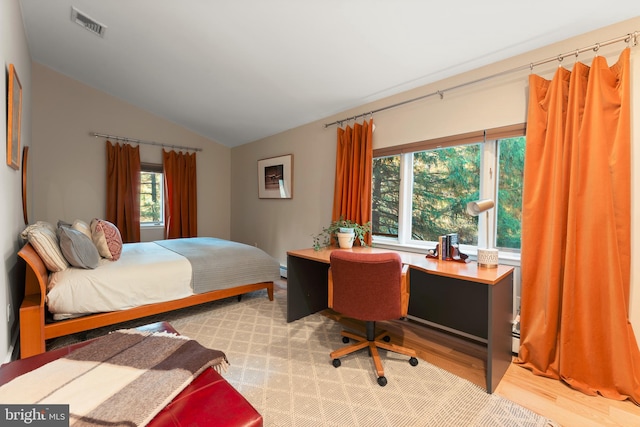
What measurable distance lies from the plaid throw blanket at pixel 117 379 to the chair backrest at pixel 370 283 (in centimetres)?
92

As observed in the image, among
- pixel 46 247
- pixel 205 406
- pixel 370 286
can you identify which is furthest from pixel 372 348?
pixel 46 247

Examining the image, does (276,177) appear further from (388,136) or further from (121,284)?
(121,284)

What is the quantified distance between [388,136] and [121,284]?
8.98 ft

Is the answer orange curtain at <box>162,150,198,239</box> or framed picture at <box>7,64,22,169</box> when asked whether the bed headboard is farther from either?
orange curtain at <box>162,150,198,239</box>

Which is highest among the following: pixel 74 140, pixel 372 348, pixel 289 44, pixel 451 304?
pixel 289 44

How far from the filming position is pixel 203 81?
345 centimetres

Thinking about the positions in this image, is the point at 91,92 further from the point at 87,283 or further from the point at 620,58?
the point at 620,58

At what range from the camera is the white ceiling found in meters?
1.90

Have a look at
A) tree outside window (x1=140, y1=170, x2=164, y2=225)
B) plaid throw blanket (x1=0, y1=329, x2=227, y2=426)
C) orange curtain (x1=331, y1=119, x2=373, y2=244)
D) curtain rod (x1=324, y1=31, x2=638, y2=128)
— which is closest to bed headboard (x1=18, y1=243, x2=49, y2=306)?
plaid throw blanket (x1=0, y1=329, x2=227, y2=426)

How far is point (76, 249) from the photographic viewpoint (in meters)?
2.22

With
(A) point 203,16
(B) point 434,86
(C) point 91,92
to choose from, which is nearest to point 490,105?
(B) point 434,86

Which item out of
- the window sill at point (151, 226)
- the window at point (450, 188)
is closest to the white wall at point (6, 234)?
the window sill at point (151, 226)

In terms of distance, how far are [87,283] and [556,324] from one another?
10.8 feet

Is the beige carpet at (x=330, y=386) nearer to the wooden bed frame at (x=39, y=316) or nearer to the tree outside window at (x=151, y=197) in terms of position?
the wooden bed frame at (x=39, y=316)
